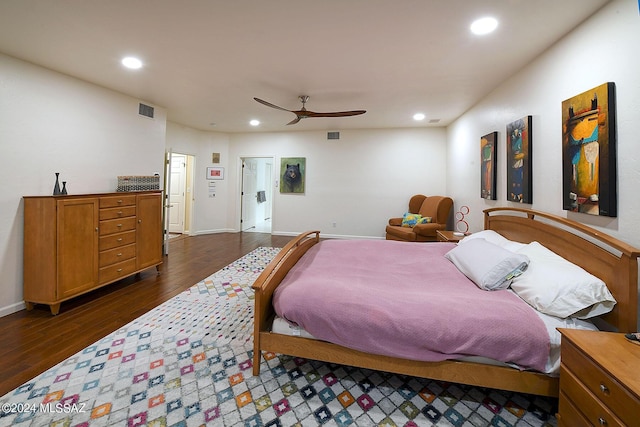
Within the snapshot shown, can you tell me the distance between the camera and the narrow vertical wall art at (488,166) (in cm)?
322

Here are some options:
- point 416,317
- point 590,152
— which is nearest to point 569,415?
point 416,317

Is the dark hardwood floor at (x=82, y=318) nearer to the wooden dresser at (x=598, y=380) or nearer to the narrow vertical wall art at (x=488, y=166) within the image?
the wooden dresser at (x=598, y=380)

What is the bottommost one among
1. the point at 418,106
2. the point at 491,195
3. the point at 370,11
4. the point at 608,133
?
the point at 491,195

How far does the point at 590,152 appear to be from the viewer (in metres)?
1.83

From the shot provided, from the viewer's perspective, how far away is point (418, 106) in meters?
4.14

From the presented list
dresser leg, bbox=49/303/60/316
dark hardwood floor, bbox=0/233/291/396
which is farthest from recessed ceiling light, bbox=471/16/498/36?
dresser leg, bbox=49/303/60/316

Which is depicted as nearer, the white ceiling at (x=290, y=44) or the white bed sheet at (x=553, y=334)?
the white bed sheet at (x=553, y=334)

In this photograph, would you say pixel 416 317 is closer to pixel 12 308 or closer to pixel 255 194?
pixel 12 308

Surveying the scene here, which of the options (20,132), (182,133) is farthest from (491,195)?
A: (182,133)

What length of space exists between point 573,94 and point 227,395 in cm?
337

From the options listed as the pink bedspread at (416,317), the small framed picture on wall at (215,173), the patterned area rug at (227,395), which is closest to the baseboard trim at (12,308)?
the patterned area rug at (227,395)

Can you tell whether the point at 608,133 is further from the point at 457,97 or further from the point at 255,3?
the point at 255,3

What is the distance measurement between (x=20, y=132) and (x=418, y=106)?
5.02m

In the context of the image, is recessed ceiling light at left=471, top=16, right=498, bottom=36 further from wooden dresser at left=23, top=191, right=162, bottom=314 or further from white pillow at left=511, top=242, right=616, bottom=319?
wooden dresser at left=23, top=191, right=162, bottom=314
